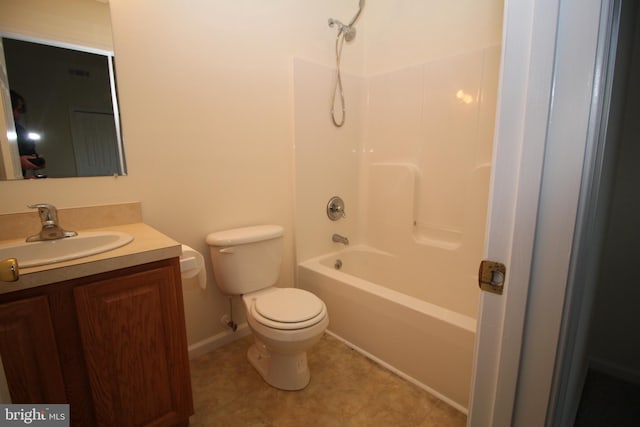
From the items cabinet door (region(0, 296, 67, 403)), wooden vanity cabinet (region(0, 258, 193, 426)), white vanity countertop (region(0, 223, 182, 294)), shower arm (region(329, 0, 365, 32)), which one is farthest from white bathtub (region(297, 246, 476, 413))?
shower arm (region(329, 0, 365, 32))

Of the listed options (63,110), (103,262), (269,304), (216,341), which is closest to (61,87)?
(63,110)

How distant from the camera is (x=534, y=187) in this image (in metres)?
0.55

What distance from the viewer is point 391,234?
2.38m

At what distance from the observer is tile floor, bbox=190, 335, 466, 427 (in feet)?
4.60

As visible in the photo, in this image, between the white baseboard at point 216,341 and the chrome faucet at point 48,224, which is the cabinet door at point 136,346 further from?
the white baseboard at point 216,341

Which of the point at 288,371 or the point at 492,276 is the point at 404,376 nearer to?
the point at 288,371

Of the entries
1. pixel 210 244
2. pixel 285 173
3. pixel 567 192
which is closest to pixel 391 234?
pixel 285 173

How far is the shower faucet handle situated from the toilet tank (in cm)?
61

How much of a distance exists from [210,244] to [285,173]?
0.71 meters

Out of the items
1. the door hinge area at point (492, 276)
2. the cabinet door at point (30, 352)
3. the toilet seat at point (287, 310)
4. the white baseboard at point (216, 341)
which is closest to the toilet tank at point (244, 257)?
the toilet seat at point (287, 310)

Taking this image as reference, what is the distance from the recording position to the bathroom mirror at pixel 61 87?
1.21 metres

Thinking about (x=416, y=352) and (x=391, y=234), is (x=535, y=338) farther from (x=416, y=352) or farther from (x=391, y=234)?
(x=391, y=234)

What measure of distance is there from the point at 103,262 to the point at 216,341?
1138 mm

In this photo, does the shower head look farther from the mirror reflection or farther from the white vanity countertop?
the white vanity countertop
